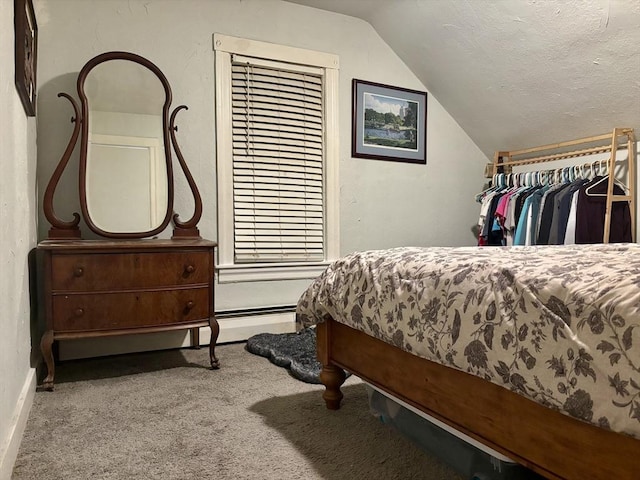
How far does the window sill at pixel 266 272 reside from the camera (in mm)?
3053

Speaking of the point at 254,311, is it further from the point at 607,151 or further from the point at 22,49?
the point at 607,151

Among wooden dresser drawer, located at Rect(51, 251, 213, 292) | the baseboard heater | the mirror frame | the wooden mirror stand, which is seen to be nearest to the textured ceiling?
the mirror frame

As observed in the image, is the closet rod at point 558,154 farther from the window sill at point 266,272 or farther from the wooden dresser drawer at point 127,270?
the wooden dresser drawer at point 127,270

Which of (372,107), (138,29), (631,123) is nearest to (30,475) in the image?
(138,29)

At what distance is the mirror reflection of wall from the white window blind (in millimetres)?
535

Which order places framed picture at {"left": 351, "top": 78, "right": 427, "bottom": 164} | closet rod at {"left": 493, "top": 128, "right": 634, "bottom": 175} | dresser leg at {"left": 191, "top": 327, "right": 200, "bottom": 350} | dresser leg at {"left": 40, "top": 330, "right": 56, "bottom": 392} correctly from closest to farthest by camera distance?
1. dresser leg at {"left": 40, "top": 330, "right": 56, "bottom": 392}
2. dresser leg at {"left": 191, "top": 327, "right": 200, "bottom": 350}
3. closet rod at {"left": 493, "top": 128, "right": 634, "bottom": 175}
4. framed picture at {"left": 351, "top": 78, "right": 427, "bottom": 164}

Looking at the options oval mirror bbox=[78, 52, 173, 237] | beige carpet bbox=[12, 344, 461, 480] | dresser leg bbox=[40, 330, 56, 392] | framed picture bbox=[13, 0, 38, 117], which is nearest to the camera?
beige carpet bbox=[12, 344, 461, 480]

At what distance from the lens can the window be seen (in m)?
3.04

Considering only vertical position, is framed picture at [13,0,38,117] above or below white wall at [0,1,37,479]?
above

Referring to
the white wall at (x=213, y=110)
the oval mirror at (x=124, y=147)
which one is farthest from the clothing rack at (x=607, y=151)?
the oval mirror at (x=124, y=147)

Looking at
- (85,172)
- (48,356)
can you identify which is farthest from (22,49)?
(48,356)

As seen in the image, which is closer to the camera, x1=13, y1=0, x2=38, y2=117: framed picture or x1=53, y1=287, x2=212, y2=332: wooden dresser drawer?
x1=13, y1=0, x2=38, y2=117: framed picture

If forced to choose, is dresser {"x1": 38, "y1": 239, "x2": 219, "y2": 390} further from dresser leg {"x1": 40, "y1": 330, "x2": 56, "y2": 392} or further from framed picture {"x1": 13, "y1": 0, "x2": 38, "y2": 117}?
framed picture {"x1": 13, "y1": 0, "x2": 38, "y2": 117}

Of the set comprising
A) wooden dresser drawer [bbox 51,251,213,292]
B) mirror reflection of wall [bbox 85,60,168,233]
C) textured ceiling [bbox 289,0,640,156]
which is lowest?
wooden dresser drawer [bbox 51,251,213,292]
